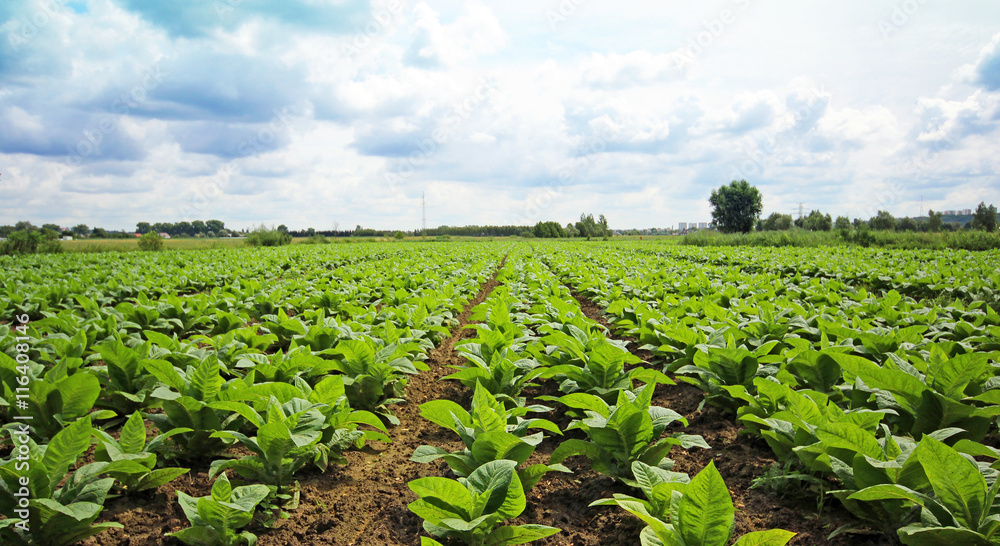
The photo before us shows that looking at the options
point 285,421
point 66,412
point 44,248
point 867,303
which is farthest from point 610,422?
point 44,248

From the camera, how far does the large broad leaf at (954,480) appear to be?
170 centimetres

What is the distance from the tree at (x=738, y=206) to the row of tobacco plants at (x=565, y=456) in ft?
293

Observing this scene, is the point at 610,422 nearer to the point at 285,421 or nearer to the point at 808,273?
the point at 285,421

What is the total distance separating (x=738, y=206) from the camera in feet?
268

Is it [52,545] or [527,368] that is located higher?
Answer: [527,368]

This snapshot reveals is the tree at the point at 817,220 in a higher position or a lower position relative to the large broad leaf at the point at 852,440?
higher

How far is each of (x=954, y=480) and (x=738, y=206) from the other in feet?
300

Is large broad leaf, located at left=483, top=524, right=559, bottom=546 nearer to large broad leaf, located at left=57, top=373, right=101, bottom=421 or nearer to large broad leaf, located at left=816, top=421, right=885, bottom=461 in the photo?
large broad leaf, located at left=816, top=421, right=885, bottom=461

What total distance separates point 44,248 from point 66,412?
135 ft

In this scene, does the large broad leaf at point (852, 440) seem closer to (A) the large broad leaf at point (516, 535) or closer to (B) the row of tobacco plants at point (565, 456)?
(B) the row of tobacco plants at point (565, 456)

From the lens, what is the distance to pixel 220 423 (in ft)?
9.67

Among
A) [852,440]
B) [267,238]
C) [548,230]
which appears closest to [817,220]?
[548,230]

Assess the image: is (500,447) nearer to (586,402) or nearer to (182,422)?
(586,402)

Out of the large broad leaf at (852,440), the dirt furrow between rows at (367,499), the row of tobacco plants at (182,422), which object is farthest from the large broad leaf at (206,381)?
the large broad leaf at (852,440)
